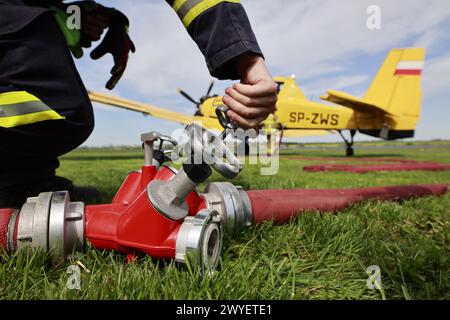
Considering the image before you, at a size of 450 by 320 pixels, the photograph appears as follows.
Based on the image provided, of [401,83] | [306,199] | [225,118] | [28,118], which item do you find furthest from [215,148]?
[401,83]

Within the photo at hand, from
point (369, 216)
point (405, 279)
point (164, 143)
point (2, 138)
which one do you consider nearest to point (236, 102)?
point (164, 143)

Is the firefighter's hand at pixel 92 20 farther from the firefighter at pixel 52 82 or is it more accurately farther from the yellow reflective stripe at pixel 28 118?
the yellow reflective stripe at pixel 28 118

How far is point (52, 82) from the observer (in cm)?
137

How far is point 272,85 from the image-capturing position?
1.06 metres

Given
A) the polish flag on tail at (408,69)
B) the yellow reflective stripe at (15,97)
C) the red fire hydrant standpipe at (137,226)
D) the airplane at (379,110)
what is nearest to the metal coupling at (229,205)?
the red fire hydrant standpipe at (137,226)

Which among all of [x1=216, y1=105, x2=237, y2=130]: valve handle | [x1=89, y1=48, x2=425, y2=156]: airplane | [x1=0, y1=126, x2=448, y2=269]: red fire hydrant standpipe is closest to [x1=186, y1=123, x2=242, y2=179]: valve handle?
[x1=0, y1=126, x2=448, y2=269]: red fire hydrant standpipe

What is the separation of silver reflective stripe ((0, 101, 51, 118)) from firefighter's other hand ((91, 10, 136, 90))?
96 cm

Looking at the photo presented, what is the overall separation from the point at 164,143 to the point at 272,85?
58 centimetres

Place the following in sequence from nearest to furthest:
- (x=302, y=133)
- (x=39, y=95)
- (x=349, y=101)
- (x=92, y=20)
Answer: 1. (x=39, y=95)
2. (x=92, y=20)
3. (x=349, y=101)
4. (x=302, y=133)

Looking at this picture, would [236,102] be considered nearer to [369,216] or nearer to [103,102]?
[369,216]

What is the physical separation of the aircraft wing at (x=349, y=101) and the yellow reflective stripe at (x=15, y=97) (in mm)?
14600

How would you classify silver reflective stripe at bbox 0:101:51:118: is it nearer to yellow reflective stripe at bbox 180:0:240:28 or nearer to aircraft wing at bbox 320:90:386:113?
yellow reflective stripe at bbox 180:0:240:28

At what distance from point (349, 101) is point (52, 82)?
1478 cm

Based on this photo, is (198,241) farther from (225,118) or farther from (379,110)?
(379,110)
